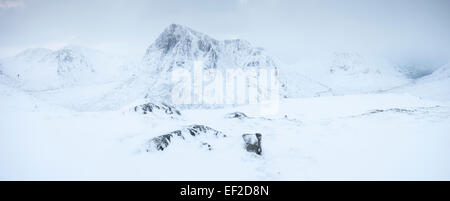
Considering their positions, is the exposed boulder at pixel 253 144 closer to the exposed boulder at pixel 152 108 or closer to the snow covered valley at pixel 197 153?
the snow covered valley at pixel 197 153

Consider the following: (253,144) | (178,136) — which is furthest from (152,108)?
(253,144)

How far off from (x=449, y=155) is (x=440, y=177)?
231 centimetres

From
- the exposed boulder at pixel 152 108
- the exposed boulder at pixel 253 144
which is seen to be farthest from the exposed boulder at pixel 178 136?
the exposed boulder at pixel 152 108

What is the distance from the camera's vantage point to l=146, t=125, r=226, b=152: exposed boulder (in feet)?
28.5

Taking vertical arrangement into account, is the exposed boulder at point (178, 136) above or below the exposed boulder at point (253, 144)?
above

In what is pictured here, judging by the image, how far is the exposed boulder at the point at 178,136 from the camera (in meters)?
8.70

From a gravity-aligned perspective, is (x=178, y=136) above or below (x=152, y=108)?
below

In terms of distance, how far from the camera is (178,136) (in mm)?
9898

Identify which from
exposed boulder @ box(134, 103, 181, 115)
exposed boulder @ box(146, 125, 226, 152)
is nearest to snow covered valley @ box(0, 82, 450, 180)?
exposed boulder @ box(146, 125, 226, 152)

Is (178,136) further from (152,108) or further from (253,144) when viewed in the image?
(152,108)

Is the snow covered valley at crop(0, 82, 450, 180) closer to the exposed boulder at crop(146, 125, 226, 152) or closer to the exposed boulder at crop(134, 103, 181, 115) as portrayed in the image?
the exposed boulder at crop(146, 125, 226, 152)

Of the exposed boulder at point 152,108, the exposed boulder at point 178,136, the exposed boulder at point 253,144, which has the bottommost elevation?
the exposed boulder at point 253,144

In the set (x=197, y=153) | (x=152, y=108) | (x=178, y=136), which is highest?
(x=152, y=108)
